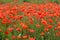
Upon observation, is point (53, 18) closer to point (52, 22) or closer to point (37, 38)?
point (52, 22)

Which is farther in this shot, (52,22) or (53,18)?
(53,18)

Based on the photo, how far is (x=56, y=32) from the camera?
165 inches

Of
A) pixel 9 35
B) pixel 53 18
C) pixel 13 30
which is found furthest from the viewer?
pixel 53 18

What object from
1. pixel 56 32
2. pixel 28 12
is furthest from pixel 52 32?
pixel 28 12

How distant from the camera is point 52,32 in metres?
A: 4.26

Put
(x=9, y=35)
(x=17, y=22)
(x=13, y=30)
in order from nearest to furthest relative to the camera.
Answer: (x=9, y=35) → (x=13, y=30) → (x=17, y=22)

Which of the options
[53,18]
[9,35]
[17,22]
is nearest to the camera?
[9,35]

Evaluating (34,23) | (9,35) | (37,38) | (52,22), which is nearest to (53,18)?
(52,22)

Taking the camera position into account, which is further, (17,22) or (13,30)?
(17,22)

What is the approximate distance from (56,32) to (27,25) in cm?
52

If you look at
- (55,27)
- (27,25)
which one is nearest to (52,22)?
(55,27)

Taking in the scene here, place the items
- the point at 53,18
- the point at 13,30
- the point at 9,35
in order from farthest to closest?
the point at 53,18, the point at 13,30, the point at 9,35

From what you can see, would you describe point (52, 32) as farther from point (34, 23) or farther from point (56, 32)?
point (34, 23)

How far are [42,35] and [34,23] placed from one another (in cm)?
39
